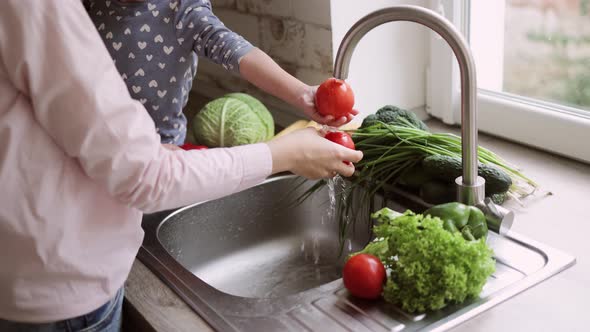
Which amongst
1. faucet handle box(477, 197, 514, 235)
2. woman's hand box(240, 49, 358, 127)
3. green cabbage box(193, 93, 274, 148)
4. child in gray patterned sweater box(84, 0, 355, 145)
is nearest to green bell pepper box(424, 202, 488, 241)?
faucet handle box(477, 197, 514, 235)

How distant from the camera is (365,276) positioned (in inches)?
39.3

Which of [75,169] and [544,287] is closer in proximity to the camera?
[75,169]

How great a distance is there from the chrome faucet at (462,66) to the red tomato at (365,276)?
218 mm

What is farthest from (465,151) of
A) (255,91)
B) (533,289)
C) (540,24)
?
(255,91)

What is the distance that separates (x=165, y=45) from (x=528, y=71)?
0.79m

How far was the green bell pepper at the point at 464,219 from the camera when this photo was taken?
1051 millimetres

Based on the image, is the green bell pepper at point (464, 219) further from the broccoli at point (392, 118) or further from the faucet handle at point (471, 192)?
the broccoli at point (392, 118)

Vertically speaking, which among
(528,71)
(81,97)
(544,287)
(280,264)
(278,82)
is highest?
(81,97)

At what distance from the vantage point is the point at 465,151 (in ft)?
3.59

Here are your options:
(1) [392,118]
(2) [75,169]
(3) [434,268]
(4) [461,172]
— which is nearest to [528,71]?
(1) [392,118]

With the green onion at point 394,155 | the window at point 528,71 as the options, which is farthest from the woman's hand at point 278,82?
the window at point 528,71

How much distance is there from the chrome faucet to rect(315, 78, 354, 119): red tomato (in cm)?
7

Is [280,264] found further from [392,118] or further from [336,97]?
[336,97]

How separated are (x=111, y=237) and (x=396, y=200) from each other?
0.59 metres
